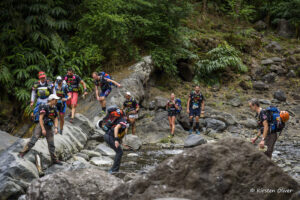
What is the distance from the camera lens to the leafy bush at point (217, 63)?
19.4 metres

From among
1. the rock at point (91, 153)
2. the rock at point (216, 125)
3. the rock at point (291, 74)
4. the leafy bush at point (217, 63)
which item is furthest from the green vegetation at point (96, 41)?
the rock at point (91, 153)

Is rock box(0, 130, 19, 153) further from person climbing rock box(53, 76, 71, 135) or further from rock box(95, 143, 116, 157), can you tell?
rock box(95, 143, 116, 157)

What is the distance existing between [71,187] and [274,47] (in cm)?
2145

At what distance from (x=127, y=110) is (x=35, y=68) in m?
6.13

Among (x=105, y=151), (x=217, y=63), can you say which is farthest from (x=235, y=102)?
(x=105, y=151)

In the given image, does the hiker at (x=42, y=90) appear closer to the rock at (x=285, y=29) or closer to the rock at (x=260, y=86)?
the rock at (x=260, y=86)

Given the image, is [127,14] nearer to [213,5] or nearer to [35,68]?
[35,68]

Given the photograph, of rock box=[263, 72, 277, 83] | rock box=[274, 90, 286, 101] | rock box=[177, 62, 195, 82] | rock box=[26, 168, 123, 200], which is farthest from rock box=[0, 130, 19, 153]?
rock box=[263, 72, 277, 83]

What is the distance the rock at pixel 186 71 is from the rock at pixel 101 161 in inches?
459

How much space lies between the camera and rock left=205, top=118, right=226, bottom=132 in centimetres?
1426

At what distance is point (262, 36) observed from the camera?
23.7m

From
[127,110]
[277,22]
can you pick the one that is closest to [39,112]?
[127,110]

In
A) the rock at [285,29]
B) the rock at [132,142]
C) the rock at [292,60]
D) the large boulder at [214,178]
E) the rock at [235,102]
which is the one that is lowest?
the rock at [132,142]

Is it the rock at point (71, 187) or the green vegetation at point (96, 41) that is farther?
the green vegetation at point (96, 41)
